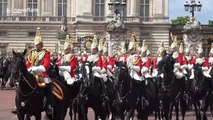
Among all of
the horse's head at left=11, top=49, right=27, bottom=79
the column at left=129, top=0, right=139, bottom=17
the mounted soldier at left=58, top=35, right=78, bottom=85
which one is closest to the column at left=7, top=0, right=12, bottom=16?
the column at left=129, top=0, right=139, bottom=17

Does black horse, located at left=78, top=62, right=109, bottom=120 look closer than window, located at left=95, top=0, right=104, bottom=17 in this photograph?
Yes

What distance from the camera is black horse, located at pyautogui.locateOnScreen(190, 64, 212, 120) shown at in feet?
60.7

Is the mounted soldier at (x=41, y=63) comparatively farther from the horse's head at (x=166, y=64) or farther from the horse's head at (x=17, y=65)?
the horse's head at (x=166, y=64)

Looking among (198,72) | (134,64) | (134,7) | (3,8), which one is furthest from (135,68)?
(3,8)

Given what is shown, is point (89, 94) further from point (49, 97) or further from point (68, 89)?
point (49, 97)

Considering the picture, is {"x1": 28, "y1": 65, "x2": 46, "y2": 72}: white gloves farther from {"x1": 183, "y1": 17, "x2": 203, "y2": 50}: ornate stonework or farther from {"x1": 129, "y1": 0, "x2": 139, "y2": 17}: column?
{"x1": 129, "y1": 0, "x2": 139, "y2": 17}: column

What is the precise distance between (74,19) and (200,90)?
43.8 meters

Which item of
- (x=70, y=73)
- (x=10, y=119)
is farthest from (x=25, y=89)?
(x=10, y=119)

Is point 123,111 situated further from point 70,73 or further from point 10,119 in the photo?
point 10,119

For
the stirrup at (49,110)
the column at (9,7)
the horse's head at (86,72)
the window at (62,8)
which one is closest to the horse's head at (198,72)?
the horse's head at (86,72)

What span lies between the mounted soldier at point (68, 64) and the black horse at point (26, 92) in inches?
103

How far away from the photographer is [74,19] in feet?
202

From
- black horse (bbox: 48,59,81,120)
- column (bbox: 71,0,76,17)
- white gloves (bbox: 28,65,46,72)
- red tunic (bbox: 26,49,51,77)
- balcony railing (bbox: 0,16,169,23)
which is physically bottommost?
black horse (bbox: 48,59,81,120)

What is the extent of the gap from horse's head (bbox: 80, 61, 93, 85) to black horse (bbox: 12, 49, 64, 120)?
2.76 m
